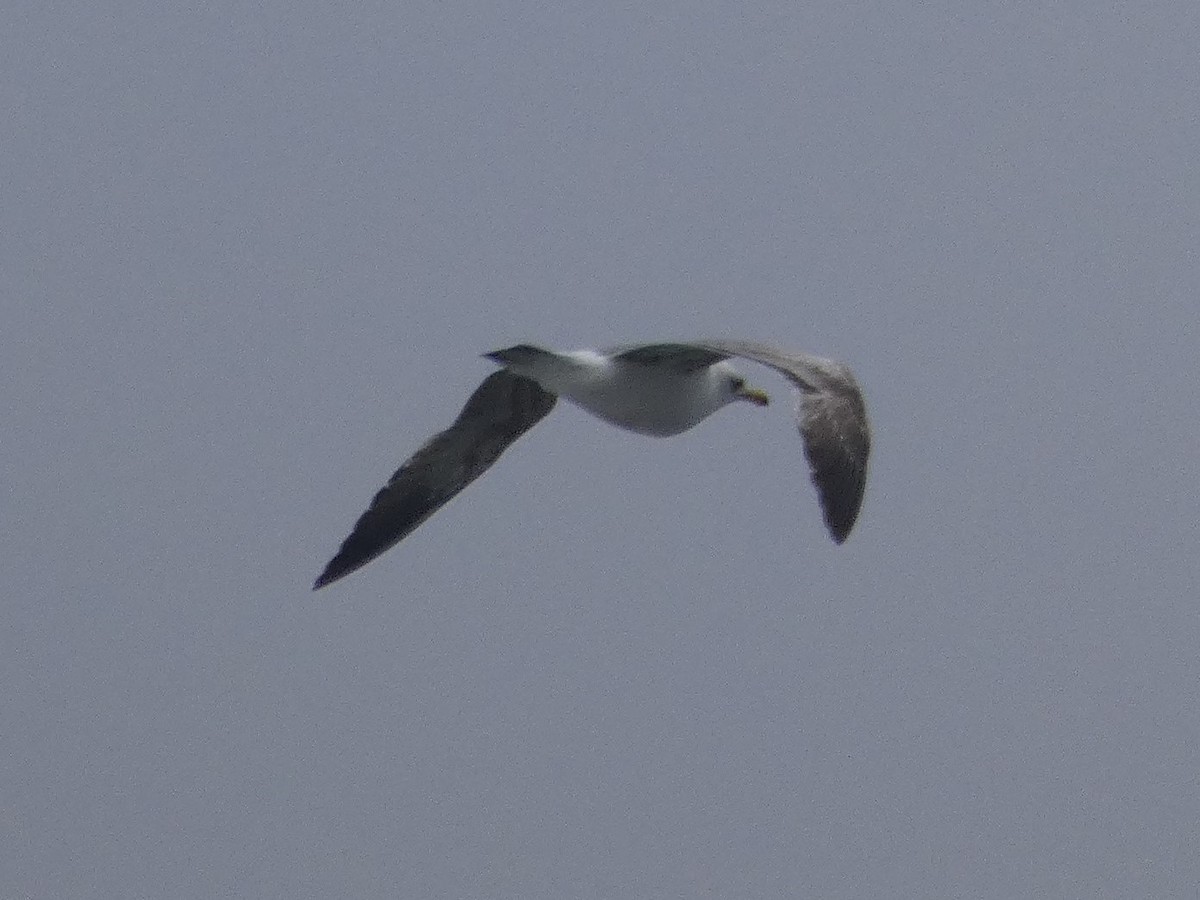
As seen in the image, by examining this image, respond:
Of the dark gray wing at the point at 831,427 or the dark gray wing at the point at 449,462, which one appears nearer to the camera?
the dark gray wing at the point at 831,427

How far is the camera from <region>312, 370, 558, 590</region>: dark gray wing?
2114 centimetres

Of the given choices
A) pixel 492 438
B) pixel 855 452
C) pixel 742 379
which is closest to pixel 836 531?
pixel 855 452

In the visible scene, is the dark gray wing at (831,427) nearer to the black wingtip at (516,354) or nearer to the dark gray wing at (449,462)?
the black wingtip at (516,354)

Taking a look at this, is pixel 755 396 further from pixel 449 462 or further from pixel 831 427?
pixel 831 427

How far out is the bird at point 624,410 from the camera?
15461 millimetres

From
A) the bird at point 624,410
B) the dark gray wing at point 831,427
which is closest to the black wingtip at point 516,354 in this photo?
the bird at point 624,410

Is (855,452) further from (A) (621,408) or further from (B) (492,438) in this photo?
(B) (492,438)

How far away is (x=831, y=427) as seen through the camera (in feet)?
51.1

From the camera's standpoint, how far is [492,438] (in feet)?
70.5

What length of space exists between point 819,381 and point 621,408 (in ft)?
10.8

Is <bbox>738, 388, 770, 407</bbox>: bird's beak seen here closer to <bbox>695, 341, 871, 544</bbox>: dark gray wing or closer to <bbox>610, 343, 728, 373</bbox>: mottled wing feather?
<bbox>610, 343, 728, 373</bbox>: mottled wing feather

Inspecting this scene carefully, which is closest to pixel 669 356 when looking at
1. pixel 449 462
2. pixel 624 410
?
pixel 624 410

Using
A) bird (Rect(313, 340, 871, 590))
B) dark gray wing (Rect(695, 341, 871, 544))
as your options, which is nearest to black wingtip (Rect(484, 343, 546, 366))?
bird (Rect(313, 340, 871, 590))

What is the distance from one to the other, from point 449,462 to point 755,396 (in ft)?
10.5
